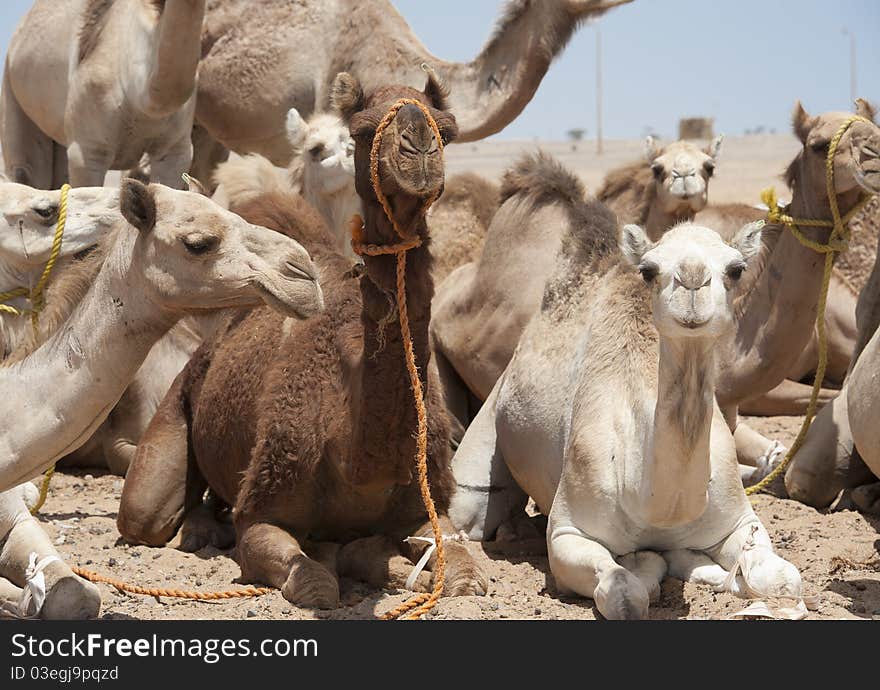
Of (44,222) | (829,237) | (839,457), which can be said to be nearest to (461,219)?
(829,237)

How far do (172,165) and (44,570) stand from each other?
402cm

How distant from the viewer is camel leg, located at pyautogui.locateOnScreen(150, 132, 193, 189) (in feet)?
26.9

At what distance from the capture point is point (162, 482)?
20.9 ft

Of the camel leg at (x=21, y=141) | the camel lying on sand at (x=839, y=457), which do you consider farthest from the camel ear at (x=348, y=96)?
the camel leg at (x=21, y=141)

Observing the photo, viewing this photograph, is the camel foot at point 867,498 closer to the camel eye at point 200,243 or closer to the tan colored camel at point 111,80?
the camel eye at point 200,243

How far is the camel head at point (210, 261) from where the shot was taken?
423 centimetres

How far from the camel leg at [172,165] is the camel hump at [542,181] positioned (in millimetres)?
2015

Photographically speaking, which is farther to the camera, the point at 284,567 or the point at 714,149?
the point at 714,149

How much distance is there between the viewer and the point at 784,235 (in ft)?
24.1

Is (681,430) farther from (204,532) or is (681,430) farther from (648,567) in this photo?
(204,532)

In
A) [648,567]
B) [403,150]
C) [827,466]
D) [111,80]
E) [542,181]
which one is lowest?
[827,466]

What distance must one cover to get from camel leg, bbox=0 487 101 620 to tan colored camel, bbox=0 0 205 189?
10.8ft

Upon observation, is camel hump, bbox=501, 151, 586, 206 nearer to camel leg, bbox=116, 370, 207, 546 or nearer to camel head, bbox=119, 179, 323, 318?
camel leg, bbox=116, 370, 207, 546

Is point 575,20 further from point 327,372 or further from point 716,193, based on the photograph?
point 716,193
